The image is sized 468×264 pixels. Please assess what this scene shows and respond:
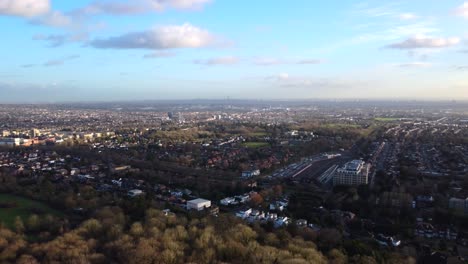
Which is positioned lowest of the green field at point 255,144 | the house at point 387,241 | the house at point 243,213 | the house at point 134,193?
the house at point 387,241

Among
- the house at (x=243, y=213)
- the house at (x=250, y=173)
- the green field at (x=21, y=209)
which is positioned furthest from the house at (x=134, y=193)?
the house at (x=250, y=173)

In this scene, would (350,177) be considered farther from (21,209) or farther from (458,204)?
(21,209)

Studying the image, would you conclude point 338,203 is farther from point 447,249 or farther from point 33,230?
point 33,230

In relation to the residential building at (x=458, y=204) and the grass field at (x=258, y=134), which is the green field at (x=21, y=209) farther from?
the grass field at (x=258, y=134)

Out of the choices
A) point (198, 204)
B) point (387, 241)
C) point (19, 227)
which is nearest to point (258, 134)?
point (198, 204)

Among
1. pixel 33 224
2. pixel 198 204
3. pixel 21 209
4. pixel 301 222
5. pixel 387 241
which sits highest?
pixel 33 224
